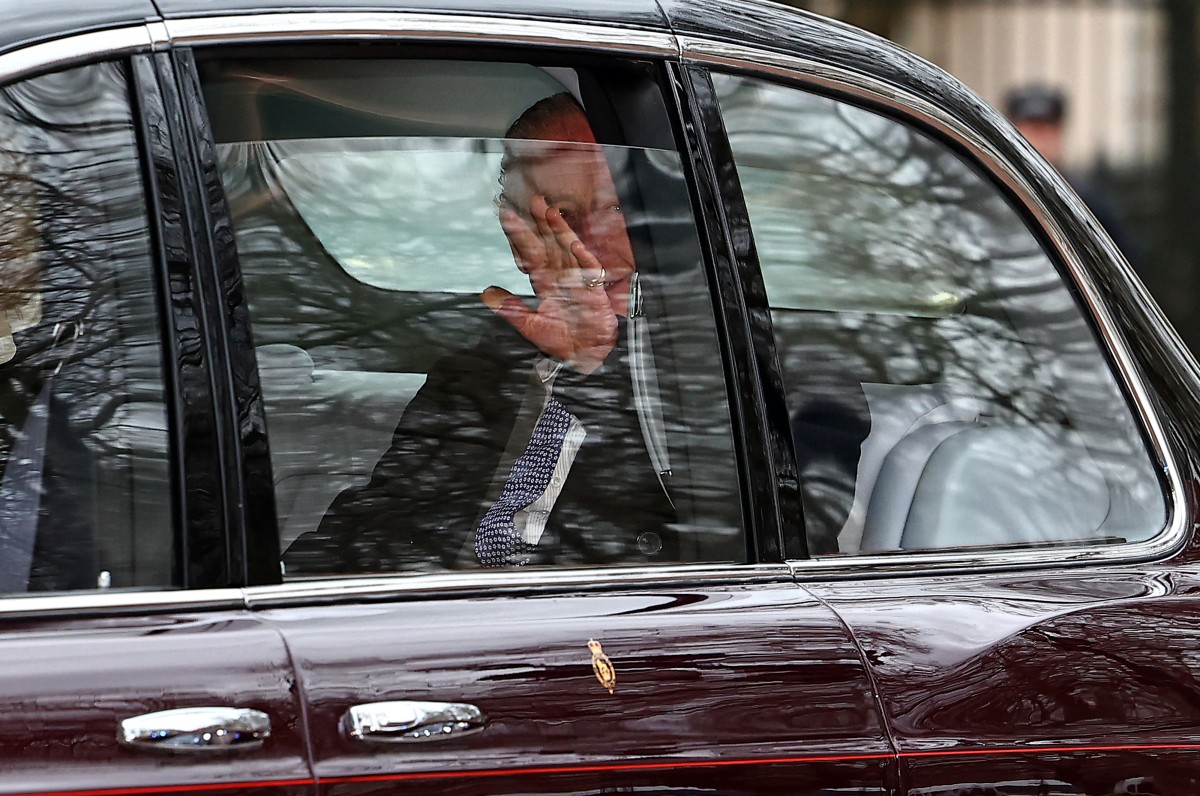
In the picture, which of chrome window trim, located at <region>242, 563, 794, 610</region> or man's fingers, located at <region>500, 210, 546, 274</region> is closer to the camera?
chrome window trim, located at <region>242, 563, 794, 610</region>

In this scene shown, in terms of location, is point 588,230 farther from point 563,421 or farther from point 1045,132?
point 1045,132

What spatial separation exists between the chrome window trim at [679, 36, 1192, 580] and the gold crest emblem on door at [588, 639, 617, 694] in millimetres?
346

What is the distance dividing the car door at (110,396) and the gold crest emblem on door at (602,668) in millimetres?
316

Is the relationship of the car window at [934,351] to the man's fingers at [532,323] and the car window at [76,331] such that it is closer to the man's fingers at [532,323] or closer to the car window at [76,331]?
the man's fingers at [532,323]

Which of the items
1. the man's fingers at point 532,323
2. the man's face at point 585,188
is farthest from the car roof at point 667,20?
the man's fingers at point 532,323

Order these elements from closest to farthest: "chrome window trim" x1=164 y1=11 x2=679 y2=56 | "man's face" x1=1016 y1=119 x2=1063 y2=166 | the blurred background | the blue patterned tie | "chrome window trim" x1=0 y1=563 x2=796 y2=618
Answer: "chrome window trim" x1=0 y1=563 x2=796 y2=618 < "chrome window trim" x1=164 y1=11 x2=679 y2=56 < the blue patterned tie < "man's face" x1=1016 y1=119 x2=1063 y2=166 < the blurred background

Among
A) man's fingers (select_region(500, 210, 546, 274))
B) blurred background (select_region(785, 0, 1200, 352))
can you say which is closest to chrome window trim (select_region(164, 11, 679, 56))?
man's fingers (select_region(500, 210, 546, 274))

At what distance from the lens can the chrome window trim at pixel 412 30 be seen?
1796 millimetres

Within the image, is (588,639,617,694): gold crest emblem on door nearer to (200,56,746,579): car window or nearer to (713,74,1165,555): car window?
(200,56,746,579): car window

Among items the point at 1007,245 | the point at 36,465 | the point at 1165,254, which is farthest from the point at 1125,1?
the point at 36,465

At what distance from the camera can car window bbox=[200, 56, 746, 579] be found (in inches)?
72.7

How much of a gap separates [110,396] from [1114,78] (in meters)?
11.1

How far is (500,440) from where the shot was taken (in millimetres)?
1952

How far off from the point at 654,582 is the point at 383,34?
700 millimetres
